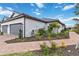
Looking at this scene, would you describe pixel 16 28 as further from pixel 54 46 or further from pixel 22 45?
pixel 54 46

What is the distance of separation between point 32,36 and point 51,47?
0.28 m

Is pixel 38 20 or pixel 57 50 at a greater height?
pixel 38 20

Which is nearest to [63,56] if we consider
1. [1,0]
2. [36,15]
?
[36,15]

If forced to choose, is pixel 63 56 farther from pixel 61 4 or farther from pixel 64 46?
pixel 61 4

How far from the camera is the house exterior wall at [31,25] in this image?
2.55 meters

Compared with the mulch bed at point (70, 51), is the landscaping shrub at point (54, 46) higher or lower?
higher

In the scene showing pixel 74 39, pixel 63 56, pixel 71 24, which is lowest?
pixel 63 56

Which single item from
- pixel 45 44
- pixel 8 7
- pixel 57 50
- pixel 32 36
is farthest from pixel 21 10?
pixel 57 50

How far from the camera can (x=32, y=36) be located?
8.38 ft

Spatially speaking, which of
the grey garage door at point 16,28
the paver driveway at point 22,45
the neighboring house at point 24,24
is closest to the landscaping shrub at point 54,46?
the paver driveway at point 22,45

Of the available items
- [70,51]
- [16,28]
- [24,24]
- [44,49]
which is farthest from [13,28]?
[70,51]

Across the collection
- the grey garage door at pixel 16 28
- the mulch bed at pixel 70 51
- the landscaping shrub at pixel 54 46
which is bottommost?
the mulch bed at pixel 70 51

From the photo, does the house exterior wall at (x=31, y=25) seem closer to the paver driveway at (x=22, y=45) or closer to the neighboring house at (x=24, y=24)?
the neighboring house at (x=24, y=24)

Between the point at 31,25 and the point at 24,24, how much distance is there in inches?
3.6
